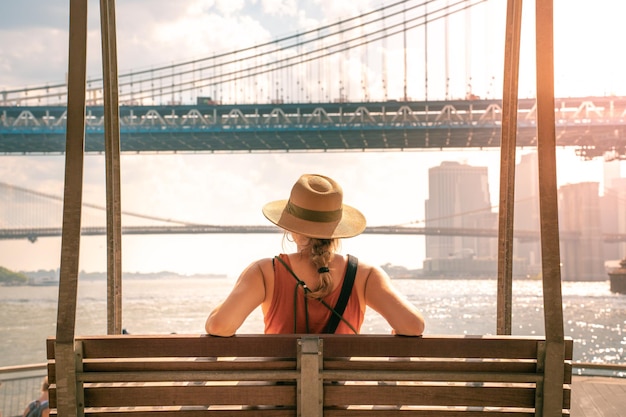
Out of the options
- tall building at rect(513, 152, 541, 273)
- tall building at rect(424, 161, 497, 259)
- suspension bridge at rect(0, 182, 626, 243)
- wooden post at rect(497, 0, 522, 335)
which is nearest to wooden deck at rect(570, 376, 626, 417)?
wooden post at rect(497, 0, 522, 335)

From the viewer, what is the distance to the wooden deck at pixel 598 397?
365 centimetres

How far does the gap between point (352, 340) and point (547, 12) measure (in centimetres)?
71

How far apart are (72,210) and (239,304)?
36 cm

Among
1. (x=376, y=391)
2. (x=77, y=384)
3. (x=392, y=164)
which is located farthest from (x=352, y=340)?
(x=392, y=164)

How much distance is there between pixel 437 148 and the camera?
77.1ft

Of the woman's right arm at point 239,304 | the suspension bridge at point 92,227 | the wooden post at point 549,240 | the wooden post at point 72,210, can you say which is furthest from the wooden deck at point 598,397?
the suspension bridge at point 92,227

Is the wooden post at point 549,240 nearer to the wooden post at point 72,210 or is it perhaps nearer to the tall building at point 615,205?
the wooden post at point 72,210

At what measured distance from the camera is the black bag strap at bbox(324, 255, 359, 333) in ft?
4.66

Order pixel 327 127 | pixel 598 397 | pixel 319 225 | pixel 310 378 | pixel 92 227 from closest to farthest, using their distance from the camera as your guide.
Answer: pixel 310 378, pixel 319 225, pixel 598 397, pixel 92 227, pixel 327 127

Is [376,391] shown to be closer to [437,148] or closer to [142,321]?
[437,148]

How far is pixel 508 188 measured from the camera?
1.83 metres

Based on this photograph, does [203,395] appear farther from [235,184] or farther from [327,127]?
[235,184]

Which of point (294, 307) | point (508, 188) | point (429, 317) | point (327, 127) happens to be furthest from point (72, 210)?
point (429, 317)

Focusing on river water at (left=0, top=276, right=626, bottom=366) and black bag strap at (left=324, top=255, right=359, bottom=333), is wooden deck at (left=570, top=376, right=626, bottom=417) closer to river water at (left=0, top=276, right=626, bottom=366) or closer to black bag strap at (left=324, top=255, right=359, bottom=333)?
black bag strap at (left=324, top=255, right=359, bottom=333)
